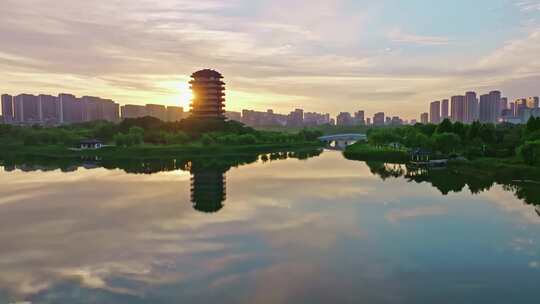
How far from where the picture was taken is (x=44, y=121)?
177 m

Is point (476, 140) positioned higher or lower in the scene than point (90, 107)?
lower

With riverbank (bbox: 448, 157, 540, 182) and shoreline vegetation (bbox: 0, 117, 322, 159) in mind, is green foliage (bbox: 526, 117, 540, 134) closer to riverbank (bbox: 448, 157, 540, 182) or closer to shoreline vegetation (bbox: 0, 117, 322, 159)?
riverbank (bbox: 448, 157, 540, 182)

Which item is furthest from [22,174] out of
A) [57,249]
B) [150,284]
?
[150,284]

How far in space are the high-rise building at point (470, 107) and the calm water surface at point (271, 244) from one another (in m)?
170

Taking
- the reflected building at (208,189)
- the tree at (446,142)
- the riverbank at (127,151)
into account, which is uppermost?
the tree at (446,142)

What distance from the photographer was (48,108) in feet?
599

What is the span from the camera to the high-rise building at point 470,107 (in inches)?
7426

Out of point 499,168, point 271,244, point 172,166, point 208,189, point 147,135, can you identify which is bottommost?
point 271,244

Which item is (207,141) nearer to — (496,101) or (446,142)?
(446,142)

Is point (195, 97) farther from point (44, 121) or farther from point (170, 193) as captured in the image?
point (44, 121)

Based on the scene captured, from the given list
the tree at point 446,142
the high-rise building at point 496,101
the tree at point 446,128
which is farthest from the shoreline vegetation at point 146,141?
the high-rise building at point 496,101

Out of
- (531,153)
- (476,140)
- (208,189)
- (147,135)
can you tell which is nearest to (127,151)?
(147,135)

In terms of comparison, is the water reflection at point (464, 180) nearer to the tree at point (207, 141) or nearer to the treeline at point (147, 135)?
the tree at point (207, 141)

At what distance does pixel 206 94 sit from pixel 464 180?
3713 inches
